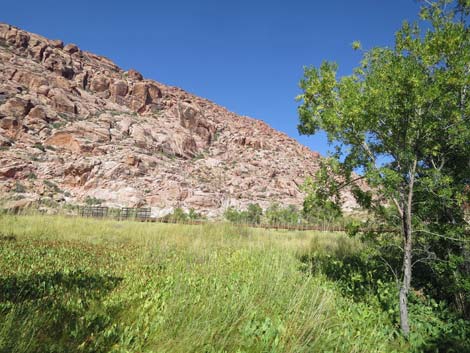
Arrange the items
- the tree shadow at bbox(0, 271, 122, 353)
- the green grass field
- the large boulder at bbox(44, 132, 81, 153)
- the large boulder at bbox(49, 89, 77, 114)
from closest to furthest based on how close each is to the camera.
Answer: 1. the tree shadow at bbox(0, 271, 122, 353)
2. the green grass field
3. the large boulder at bbox(44, 132, 81, 153)
4. the large boulder at bbox(49, 89, 77, 114)

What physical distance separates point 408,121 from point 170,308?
13.6 feet

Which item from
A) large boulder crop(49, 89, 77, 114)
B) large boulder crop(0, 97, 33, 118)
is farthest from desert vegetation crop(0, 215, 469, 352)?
large boulder crop(49, 89, 77, 114)

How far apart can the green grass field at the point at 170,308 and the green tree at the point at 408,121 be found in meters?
1.29

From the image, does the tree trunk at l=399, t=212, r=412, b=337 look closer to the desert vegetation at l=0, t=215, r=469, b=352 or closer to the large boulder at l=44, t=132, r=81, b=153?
the desert vegetation at l=0, t=215, r=469, b=352

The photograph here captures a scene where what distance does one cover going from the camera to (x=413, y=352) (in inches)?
144

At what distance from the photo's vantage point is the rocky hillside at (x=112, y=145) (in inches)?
1829

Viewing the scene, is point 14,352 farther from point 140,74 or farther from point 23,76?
point 140,74

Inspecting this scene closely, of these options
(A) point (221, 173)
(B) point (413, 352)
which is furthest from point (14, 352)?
(A) point (221, 173)

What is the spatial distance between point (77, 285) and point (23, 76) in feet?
244

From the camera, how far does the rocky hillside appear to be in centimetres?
4647

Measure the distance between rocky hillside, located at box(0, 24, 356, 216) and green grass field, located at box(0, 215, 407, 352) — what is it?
24.3 metres

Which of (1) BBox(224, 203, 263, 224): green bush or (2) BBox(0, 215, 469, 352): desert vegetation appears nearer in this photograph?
(2) BBox(0, 215, 469, 352): desert vegetation

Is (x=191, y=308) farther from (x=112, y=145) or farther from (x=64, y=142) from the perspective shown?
(x=112, y=145)

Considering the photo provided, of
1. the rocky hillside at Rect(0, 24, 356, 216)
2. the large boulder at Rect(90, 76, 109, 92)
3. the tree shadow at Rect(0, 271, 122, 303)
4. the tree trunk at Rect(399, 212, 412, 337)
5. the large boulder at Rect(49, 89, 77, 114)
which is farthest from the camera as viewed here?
the large boulder at Rect(90, 76, 109, 92)
